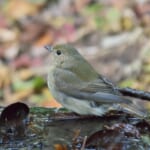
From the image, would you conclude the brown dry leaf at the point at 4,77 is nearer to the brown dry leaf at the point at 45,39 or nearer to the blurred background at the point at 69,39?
the blurred background at the point at 69,39

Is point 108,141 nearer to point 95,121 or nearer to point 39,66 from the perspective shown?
point 95,121

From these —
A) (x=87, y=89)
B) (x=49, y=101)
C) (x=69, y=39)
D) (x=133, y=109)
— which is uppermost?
(x=69, y=39)

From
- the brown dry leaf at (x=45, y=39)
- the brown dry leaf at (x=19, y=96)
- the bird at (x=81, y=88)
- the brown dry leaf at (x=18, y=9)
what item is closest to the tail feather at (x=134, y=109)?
the bird at (x=81, y=88)

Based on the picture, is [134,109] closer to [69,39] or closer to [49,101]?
[49,101]

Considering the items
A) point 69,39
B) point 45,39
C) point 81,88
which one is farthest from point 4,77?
point 81,88

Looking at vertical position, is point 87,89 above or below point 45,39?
below

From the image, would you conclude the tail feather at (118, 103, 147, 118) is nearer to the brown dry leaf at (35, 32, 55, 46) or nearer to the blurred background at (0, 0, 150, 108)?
the blurred background at (0, 0, 150, 108)
